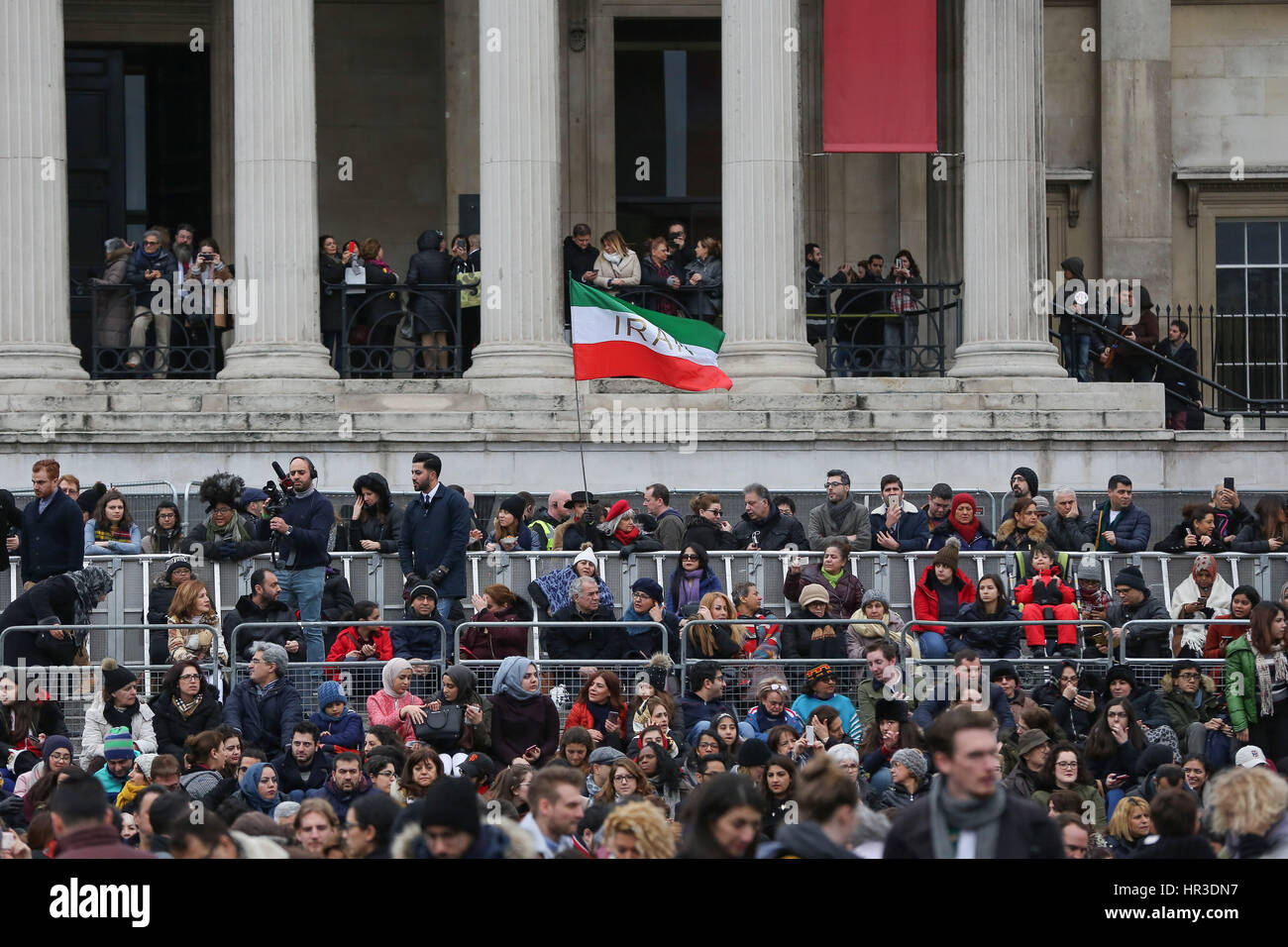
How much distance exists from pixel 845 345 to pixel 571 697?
9936 mm

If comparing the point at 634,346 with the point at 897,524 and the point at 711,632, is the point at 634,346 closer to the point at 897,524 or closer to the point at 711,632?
the point at 897,524

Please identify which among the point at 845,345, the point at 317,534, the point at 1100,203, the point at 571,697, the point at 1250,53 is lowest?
the point at 571,697

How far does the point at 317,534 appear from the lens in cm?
1939

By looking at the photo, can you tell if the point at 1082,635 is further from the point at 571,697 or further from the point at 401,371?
the point at 401,371

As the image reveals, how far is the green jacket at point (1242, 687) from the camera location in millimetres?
17109

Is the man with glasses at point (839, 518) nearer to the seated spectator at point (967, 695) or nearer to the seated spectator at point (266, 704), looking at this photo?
the seated spectator at point (967, 695)

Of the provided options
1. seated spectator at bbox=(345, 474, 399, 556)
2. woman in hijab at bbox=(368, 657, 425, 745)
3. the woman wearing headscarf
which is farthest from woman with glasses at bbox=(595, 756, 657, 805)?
seated spectator at bbox=(345, 474, 399, 556)

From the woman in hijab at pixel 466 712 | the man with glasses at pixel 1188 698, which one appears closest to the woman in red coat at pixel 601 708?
the woman in hijab at pixel 466 712

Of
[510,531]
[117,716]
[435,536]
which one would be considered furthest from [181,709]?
[510,531]

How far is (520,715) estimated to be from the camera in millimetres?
16984

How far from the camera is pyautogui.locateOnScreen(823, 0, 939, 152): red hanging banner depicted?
27406 millimetres

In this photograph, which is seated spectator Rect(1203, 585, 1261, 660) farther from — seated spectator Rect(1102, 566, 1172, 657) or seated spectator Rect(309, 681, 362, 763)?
seated spectator Rect(309, 681, 362, 763)
